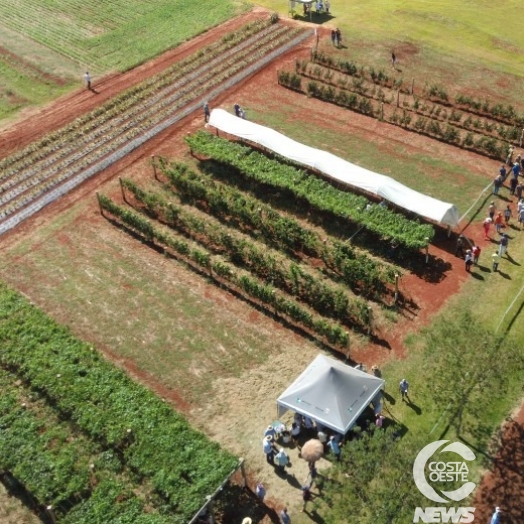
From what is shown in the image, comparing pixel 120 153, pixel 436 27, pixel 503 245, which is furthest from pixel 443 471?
pixel 436 27

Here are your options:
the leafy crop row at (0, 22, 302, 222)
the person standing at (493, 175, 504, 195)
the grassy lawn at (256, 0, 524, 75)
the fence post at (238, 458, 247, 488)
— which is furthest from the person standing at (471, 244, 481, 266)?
the leafy crop row at (0, 22, 302, 222)

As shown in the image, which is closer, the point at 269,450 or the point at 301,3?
the point at 269,450

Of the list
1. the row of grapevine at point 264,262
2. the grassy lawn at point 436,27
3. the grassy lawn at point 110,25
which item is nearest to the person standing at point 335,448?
the row of grapevine at point 264,262

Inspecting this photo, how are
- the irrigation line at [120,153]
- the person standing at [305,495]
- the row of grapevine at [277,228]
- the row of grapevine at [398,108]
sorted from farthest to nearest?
the row of grapevine at [398,108] → the irrigation line at [120,153] → the row of grapevine at [277,228] → the person standing at [305,495]

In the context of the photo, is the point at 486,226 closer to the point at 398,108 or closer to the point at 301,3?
the point at 398,108

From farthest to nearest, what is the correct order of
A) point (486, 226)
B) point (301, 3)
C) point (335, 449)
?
point (301, 3), point (486, 226), point (335, 449)

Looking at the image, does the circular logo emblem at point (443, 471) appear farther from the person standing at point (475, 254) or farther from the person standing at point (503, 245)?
the person standing at point (503, 245)
